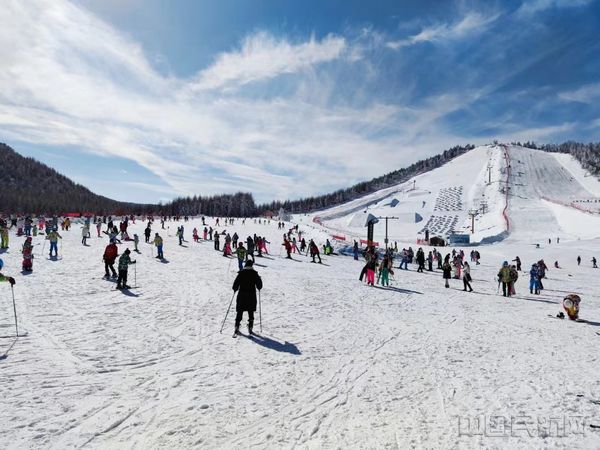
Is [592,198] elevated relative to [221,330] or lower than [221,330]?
elevated

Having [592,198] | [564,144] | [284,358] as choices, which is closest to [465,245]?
[284,358]

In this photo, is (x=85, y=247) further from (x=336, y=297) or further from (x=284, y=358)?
(x=284, y=358)

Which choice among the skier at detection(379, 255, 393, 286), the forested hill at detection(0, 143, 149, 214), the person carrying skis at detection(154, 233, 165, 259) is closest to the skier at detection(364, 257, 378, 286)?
the skier at detection(379, 255, 393, 286)

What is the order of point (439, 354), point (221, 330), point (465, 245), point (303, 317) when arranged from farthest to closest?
point (465, 245)
point (303, 317)
point (221, 330)
point (439, 354)

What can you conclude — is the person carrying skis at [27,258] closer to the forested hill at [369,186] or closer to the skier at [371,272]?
the skier at [371,272]

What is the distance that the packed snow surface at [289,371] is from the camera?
427cm

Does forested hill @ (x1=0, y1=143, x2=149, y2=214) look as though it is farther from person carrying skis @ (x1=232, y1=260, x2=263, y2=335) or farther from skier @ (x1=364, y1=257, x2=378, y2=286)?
person carrying skis @ (x1=232, y1=260, x2=263, y2=335)

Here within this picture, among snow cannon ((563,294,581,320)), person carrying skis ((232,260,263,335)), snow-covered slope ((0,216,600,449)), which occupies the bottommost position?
snow-covered slope ((0,216,600,449))

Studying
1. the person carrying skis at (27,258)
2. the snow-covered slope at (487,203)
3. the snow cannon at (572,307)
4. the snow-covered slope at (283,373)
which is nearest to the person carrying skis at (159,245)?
the person carrying skis at (27,258)

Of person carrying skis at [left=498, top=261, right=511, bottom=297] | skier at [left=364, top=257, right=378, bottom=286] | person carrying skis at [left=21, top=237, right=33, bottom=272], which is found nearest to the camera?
person carrying skis at [left=21, top=237, right=33, bottom=272]

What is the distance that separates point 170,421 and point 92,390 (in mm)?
1460

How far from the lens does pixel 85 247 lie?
22.5m

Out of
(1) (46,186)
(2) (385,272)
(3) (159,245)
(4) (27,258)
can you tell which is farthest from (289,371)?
(1) (46,186)

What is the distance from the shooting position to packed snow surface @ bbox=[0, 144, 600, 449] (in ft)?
14.0
